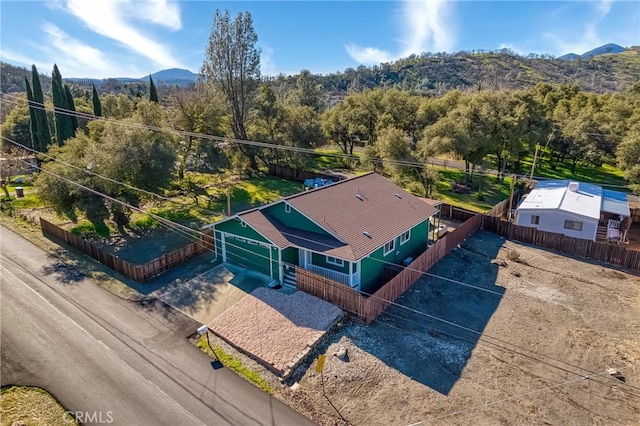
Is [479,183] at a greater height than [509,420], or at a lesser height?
greater

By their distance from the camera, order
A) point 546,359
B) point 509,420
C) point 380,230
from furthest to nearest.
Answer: point 380,230, point 546,359, point 509,420

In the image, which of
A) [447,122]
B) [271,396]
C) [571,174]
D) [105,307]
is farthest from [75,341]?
[571,174]

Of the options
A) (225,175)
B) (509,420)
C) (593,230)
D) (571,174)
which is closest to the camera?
(509,420)

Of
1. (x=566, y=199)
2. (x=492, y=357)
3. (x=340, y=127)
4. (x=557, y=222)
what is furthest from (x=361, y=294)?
(x=340, y=127)

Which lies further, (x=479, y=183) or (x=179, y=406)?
(x=479, y=183)

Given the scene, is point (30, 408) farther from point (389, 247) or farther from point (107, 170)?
point (389, 247)

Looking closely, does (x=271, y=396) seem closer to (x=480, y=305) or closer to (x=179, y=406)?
(x=179, y=406)

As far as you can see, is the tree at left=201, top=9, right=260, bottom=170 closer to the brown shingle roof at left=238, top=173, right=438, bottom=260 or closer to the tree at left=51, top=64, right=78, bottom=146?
the tree at left=51, top=64, right=78, bottom=146

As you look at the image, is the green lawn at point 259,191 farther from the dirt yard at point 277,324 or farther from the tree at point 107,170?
the dirt yard at point 277,324
